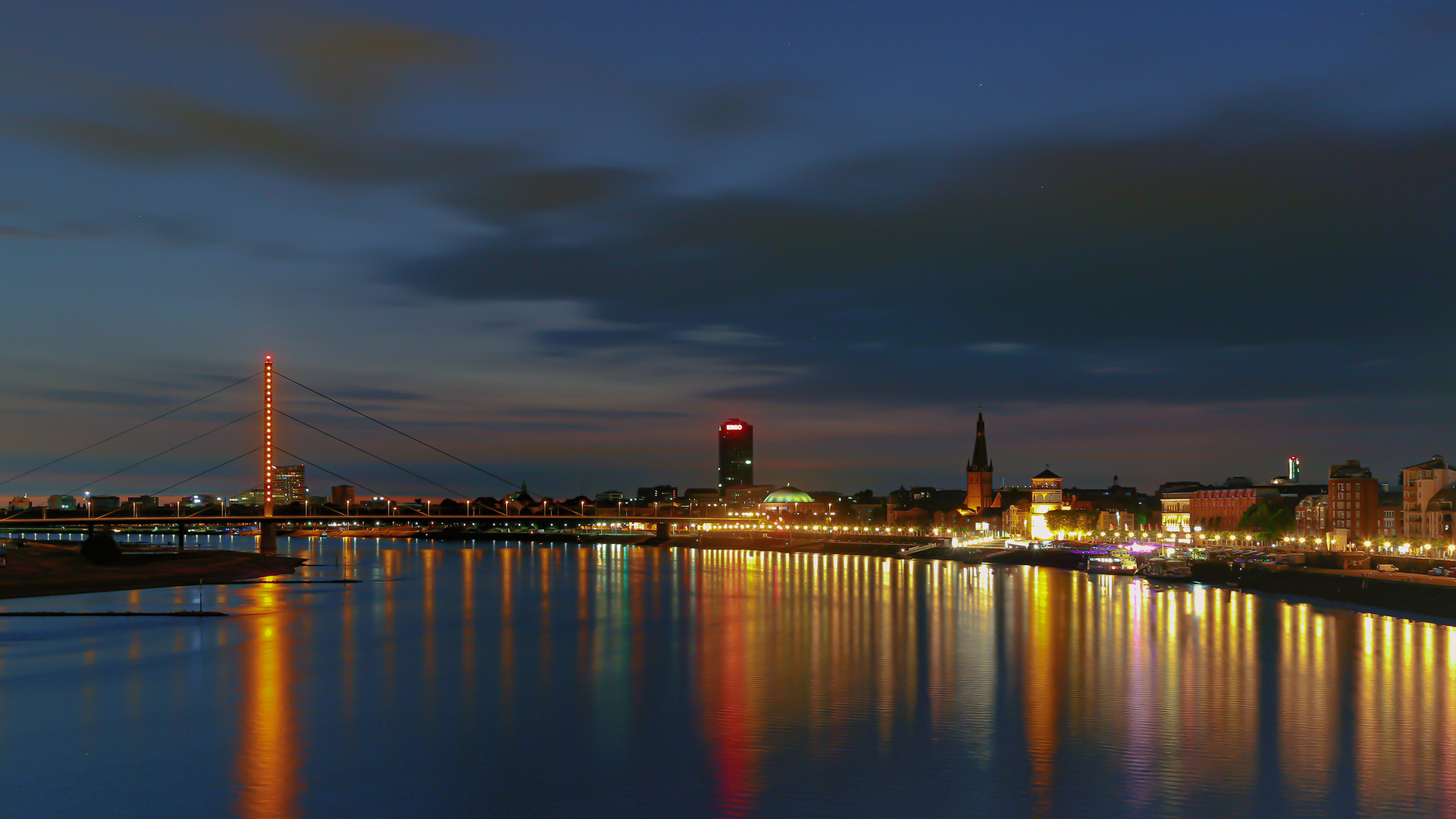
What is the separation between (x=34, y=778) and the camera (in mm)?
21453

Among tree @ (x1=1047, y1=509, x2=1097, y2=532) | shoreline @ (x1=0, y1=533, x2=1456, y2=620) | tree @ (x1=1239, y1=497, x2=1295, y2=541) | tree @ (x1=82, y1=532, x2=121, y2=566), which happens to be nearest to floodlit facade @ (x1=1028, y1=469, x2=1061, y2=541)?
tree @ (x1=1047, y1=509, x2=1097, y2=532)

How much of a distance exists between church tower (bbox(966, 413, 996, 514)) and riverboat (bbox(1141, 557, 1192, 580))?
94.2 meters

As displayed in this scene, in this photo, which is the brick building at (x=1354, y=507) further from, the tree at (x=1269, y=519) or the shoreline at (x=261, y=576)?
the shoreline at (x=261, y=576)

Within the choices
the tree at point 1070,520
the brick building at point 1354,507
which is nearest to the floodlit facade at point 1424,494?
the brick building at point 1354,507

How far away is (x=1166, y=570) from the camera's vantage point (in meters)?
84.9

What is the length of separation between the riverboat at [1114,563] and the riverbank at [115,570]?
67201mm

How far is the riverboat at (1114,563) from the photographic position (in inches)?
3642

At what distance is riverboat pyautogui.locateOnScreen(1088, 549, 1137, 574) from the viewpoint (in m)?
92.5

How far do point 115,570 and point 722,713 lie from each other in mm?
59548

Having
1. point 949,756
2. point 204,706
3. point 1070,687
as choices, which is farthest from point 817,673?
point 204,706

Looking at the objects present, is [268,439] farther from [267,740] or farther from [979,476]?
[979,476]

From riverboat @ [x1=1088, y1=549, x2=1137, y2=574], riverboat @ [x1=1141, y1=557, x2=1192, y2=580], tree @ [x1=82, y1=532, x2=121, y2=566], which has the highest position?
tree @ [x1=82, y1=532, x2=121, y2=566]

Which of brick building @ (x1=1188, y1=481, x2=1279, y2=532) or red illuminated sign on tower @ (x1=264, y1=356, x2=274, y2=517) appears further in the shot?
brick building @ (x1=1188, y1=481, x2=1279, y2=532)

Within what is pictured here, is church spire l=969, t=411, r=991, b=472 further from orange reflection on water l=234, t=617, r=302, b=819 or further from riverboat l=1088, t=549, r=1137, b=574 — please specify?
orange reflection on water l=234, t=617, r=302, b=819
